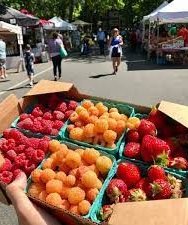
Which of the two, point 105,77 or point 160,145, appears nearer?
point 160,145

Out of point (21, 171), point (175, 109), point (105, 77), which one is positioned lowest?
point (105, 77)

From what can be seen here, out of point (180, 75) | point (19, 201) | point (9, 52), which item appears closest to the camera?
point (19, 201)

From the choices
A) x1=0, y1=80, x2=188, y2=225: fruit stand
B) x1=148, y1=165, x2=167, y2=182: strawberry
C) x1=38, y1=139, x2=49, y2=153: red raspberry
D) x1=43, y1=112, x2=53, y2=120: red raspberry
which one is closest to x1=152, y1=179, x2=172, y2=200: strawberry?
x1=0, y1=80, x2=188, y2=225: fruit stand

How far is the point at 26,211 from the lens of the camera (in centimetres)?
258

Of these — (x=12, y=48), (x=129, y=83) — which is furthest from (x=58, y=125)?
(x=12, y=48)

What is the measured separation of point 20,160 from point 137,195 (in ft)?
3.63

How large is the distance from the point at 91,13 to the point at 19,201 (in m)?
63.6

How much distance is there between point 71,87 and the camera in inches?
168

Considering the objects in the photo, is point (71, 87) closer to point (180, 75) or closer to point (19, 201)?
point (19, 201)

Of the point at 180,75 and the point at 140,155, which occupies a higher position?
the point at 140,155

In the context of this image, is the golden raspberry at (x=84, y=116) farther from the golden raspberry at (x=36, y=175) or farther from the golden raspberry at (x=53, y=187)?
the golden raspberry at (x=53, y=187)

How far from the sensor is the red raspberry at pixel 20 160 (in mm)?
3312

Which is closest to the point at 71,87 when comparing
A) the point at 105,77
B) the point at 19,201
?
the point at 19,201

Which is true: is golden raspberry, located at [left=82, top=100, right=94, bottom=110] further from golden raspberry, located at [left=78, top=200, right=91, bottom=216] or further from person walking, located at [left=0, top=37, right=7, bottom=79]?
person walking, located at [left=0, top=37, right=7, bottom=79]
